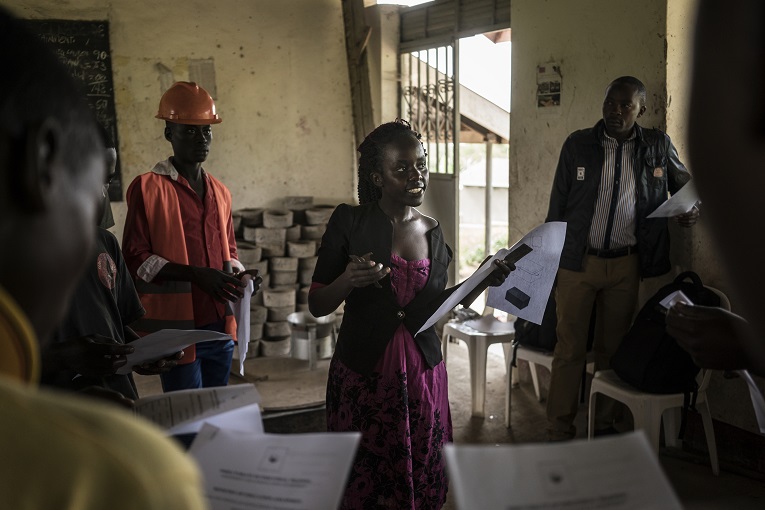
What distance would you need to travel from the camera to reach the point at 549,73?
4.74 meters

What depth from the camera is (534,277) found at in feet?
7.94

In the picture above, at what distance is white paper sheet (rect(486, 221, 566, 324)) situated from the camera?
7.70ft

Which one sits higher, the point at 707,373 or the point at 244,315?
the point at 244,315

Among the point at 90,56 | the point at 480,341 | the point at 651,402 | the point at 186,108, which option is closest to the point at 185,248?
the point at 186,108

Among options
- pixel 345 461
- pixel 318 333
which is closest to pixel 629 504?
pixel 345 461

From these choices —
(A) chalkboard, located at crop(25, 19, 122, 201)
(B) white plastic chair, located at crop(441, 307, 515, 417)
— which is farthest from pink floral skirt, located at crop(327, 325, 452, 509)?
(A) chalkboard, located at crop(25, 19, 122, 201)

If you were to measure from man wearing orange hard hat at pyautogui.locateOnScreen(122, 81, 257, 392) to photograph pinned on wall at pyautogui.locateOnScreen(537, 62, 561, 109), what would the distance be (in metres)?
2.44

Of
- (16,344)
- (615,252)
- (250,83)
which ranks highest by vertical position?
(250,83)

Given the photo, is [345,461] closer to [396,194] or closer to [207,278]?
[396,194]

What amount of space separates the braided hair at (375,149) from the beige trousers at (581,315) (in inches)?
71.5

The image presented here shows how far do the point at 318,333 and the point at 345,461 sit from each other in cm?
477

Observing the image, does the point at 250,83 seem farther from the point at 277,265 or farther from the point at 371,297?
the point at 371,297

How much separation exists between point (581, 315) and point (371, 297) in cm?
209

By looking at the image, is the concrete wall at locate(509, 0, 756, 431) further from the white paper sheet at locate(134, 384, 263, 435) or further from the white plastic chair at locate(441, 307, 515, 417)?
the white paper sheet at locate(134, 384, 263, 435)
